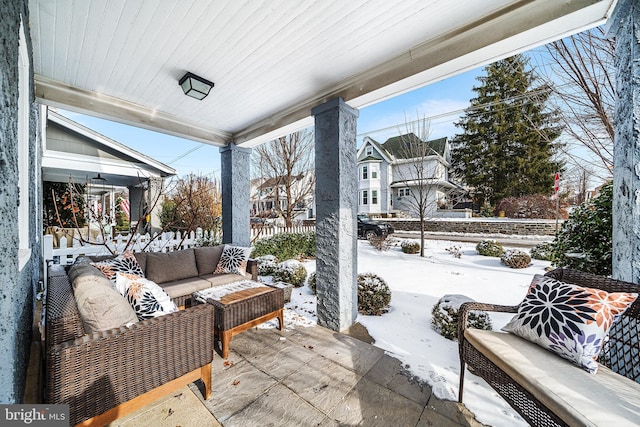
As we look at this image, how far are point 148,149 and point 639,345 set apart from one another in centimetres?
1754

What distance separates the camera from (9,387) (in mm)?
1104

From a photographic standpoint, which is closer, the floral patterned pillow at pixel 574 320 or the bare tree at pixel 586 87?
the floral patterned pillow at pixel 574 320

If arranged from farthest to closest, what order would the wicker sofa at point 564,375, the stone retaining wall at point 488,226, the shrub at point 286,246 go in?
the stone retaining wall at point 488,226
the shrub at point 286,246
the wicker sofa at point 564,375

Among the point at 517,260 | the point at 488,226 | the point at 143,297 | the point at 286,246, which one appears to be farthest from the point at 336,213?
the point at 488,226

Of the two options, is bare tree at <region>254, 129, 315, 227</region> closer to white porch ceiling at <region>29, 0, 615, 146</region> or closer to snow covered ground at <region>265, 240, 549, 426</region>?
snow covered ground at <region>265, 240, 549, 426</region>

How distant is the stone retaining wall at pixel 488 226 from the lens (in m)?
11.3

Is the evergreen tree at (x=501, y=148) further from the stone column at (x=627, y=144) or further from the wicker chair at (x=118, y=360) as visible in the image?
the wicker chair at (x=118, y=360)

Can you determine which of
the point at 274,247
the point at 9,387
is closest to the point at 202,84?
the point at 9,387

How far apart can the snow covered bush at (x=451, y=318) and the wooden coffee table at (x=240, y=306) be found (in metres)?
1.89

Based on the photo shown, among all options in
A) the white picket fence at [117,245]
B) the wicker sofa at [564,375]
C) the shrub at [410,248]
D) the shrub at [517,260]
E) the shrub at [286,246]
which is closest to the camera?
the wicker sofa at [564,375]

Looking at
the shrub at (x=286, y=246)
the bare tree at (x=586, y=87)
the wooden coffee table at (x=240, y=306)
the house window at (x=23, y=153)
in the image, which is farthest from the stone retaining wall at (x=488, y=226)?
the house window at (x=23, y=153)

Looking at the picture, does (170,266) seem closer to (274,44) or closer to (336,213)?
(336,213)

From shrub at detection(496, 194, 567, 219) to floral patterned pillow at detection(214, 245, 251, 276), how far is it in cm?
1578

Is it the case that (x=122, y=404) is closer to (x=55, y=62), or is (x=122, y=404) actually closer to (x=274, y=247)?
(x=55, y=62)
